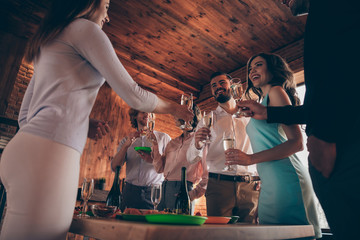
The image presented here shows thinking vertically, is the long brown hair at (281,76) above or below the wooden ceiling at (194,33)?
below

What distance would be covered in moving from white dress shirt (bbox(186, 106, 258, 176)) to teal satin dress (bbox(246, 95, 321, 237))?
0.68m

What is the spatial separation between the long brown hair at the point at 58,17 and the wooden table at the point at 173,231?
2.29ft

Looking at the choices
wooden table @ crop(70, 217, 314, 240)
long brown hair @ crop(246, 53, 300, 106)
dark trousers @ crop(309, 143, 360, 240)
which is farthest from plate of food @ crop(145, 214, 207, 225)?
long brown hair @ crop(246, 53, 300, 106)

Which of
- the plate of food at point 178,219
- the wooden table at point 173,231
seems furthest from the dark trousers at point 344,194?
the plate of food at point 178,219

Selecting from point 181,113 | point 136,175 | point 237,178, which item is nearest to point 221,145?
point 237,178

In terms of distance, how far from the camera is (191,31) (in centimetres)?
392

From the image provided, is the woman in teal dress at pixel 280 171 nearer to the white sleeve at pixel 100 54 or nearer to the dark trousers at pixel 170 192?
the white sleeve at pixel 100 54

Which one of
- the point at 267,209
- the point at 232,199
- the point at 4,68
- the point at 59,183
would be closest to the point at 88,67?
the point at 59,183

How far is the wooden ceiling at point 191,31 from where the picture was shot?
344 cm

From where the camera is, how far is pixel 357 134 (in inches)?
23.7

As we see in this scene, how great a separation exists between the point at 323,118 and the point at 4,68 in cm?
470

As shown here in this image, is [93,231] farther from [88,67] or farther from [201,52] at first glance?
[201,52]

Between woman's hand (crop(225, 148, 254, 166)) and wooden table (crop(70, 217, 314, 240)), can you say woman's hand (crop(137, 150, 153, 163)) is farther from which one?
wooden table (crop(70, 217, 314, 240))

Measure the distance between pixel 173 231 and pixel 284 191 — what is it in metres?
Answer: 0.83
